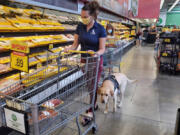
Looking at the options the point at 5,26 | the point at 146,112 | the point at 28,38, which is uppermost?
the point at 5,26

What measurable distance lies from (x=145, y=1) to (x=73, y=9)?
8.55 metres

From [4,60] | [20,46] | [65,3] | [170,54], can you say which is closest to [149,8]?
[170,54]

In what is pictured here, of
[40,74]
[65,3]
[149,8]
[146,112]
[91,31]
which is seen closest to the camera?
[91,31]

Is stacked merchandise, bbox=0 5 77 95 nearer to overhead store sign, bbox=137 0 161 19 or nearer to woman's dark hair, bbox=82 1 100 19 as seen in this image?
woman's dark hair, bbox=82 1 100 19

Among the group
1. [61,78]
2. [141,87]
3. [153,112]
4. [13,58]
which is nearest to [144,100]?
[153,112]

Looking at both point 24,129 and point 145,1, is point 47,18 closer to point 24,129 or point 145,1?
point 24,129

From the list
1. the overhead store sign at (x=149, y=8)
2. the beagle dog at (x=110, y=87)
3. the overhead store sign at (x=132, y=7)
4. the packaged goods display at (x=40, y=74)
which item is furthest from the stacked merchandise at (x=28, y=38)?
the overhead store sign at (x=132, y=7)

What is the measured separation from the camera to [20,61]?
1695 mm

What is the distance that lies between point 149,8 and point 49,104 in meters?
11.2

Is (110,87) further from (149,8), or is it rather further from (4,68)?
(149,8)

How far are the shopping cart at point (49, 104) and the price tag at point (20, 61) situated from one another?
0.69ft

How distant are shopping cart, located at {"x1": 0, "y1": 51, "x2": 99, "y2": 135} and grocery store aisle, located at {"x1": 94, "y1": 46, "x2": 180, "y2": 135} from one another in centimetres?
47

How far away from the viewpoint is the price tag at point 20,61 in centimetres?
164

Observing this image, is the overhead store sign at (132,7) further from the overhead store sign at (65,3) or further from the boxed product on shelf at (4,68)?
the boxed product on shelf at (4,68)
